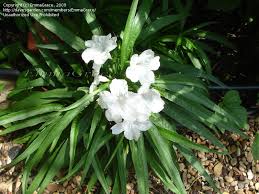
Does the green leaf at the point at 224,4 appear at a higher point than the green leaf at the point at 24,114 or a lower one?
higher

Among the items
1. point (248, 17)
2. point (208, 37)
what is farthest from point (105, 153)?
point (248, 17)

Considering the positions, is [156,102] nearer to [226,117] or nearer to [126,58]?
[126,58]

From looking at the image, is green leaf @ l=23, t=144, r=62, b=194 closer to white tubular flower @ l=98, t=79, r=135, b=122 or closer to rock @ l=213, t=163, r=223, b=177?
white tubular flower @ l=98, t=79, r=135, b=122

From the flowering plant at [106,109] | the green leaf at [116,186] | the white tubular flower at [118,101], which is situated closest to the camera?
the white tubular flower at [118,101]

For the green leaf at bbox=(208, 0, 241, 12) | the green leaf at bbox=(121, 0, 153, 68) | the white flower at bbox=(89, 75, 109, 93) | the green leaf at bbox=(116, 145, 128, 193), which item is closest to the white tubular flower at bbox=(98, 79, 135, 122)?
the white flower at bbox=(89, 75, 109, 93)

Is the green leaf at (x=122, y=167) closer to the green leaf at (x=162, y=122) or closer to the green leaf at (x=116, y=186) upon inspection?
the green leaf at (x=116, y=186)

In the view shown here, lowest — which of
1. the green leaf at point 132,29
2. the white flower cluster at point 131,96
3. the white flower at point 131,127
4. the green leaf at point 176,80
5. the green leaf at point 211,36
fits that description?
the white flower at point 131,127

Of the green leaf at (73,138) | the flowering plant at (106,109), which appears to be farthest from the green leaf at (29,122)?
the green leaf at (73,138)
